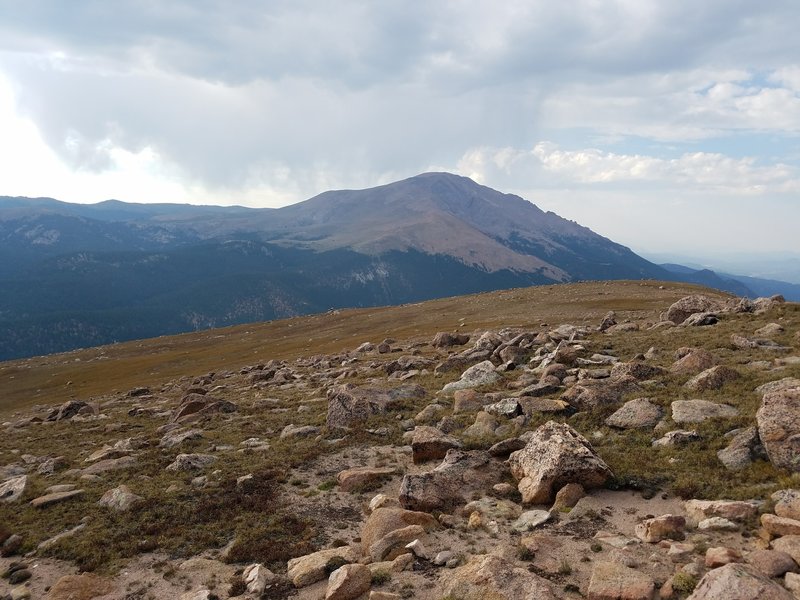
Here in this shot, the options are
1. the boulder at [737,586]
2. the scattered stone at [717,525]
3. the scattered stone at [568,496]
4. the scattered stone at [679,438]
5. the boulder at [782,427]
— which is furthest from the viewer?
the scattered stone at [679,438]

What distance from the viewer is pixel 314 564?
56.9 feet

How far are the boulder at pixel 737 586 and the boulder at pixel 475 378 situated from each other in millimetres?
25842

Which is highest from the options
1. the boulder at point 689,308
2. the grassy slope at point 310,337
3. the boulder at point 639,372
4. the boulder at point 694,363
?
the boulder at point 689,308

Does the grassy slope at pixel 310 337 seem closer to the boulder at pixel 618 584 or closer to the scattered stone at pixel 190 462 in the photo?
the scattered stone at pixel 190 462

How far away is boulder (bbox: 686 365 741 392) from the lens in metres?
28.5

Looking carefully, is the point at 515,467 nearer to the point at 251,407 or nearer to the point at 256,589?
the point at 256,589

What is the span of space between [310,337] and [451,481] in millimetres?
95546

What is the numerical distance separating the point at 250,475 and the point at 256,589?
32.6ft

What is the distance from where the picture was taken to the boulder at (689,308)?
2149 inches

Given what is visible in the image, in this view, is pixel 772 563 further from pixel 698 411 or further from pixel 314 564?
pixel 314 564

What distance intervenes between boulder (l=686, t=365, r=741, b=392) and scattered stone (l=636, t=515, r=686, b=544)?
14.2 m

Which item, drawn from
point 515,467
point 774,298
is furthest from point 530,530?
point 774,298

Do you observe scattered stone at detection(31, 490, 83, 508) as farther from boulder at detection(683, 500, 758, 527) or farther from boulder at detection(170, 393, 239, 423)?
boulder at detection(683, 500, 758, 527)

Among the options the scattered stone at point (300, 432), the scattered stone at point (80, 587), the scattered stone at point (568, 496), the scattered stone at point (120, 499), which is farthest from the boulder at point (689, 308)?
the scattered stone at point (80, 587)
